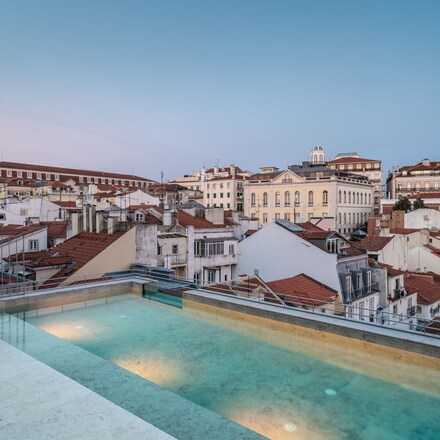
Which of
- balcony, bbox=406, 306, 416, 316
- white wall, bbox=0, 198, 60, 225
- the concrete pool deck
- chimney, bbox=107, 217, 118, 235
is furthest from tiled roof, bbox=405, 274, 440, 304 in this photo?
white wall, bbox=0, 198, 60, 225

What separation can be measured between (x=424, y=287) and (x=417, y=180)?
64.9 metres

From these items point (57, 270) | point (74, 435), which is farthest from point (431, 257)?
point (74, 435)

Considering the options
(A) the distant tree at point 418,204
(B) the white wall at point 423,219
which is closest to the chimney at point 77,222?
(B) the white wall at point 423,219

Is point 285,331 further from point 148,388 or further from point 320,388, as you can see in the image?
point 148,388

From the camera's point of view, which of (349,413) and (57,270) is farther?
(57,270)

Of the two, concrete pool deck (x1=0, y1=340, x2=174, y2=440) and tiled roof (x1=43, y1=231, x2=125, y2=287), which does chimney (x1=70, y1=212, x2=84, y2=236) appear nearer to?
tiled roof (x1=43, y1=231, x2=125, y2=287)

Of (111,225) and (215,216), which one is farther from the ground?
(215,216)

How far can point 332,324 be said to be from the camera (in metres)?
7.73

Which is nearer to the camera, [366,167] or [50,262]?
[50,262]

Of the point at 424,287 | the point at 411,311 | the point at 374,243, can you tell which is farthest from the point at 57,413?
the point at 374,243

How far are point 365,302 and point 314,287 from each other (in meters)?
4.23

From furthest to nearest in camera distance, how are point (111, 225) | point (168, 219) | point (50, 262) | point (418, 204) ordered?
1. point (418, 204)
2. point (168, 219)
3. point (111, 225)
4. point (50, 262)

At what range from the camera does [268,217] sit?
2719 inches

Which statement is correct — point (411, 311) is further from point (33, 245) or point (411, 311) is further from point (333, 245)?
point (33, 245)
